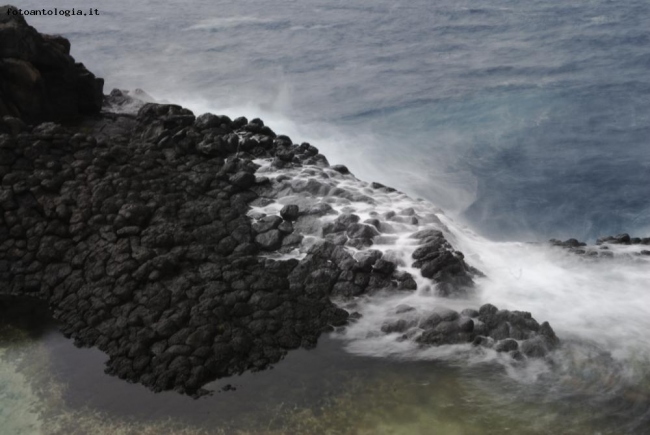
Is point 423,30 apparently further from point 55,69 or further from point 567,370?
point 567,370

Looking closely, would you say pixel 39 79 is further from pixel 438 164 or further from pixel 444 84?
pixel 444 84

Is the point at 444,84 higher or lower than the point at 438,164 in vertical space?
higher

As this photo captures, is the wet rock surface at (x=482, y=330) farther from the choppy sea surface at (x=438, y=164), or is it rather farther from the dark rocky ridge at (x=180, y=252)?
the choppy sea surface at (x=438, y=164)

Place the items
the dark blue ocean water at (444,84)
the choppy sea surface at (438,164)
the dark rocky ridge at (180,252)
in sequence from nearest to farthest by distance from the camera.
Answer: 1. the choppy sea surface at (438,164)
2. the dark rocky ridge at (180,252)
3. the dark blue ocean water at (444,84)

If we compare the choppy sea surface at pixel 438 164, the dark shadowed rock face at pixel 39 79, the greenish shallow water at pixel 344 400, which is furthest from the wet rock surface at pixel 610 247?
the dark shadowed rock face at pixel 39 79

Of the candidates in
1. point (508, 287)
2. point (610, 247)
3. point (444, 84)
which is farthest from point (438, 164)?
point (508, 287)

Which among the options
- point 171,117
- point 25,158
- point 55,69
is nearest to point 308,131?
point 171,117

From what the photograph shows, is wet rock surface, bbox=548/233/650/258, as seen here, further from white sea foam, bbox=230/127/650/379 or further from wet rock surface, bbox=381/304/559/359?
wet rock surface, bbox=381/304/559/359
